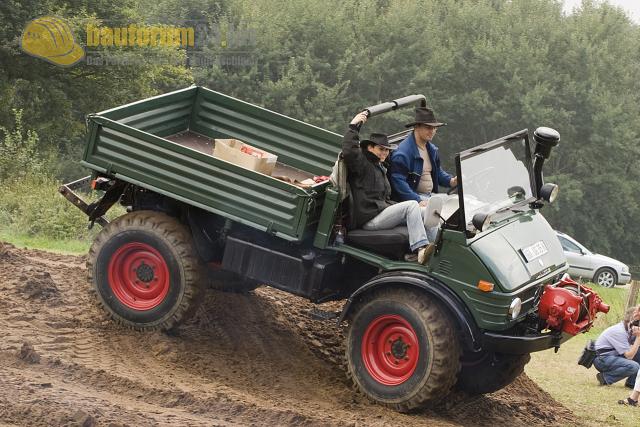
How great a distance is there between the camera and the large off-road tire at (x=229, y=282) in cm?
1002

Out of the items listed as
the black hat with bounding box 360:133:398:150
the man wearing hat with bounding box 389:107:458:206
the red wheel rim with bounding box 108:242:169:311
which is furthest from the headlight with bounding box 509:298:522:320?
the red wheel rim with bounding box 108:242:169:311

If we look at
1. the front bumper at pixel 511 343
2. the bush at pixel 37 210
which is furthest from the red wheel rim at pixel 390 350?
the bush at pixel 37 210

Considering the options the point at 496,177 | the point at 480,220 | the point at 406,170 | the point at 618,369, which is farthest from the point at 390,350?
the point at 618,369

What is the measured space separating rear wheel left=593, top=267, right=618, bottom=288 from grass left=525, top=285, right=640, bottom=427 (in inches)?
669

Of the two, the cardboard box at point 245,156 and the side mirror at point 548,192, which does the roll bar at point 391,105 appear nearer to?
the cardboard box at point 245,156

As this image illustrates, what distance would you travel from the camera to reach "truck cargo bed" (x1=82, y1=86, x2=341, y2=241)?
28.9 ft

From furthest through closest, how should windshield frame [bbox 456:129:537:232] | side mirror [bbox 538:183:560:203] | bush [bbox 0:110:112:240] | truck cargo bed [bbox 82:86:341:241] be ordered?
bush [bbox 0:110:112:240], side mirror [bbox 538:183:560:203], truck cargo bed [bbox 82:86:341:241], windshield frame [bbox 456:129:537:232]

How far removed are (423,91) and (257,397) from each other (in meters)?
48.0

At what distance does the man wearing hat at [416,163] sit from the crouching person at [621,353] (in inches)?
139

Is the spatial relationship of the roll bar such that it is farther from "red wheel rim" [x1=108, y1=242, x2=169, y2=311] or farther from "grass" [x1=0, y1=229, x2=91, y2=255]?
"grass" [x1=0, y1=229, x2=91, y2=255]

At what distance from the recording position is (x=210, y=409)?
26.2ft

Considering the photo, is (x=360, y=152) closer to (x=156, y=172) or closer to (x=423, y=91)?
(x=156, y=172)

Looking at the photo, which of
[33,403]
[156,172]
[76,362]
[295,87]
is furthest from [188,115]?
[295,87]

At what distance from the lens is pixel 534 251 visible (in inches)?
350
